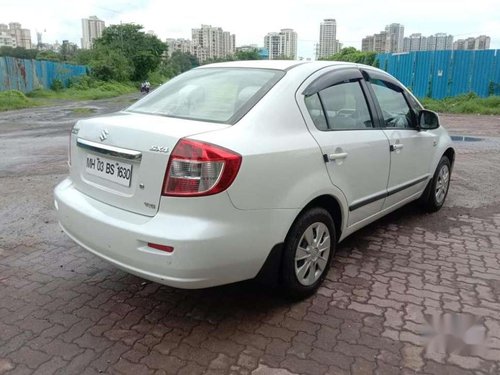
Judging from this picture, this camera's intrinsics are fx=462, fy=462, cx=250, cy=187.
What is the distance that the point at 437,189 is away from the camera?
5.10m

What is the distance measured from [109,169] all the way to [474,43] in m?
41.3

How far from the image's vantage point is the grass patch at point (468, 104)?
19.2 metres

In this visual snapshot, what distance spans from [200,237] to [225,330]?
75 centimetres

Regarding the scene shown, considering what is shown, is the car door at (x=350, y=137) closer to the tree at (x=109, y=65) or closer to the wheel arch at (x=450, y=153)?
the wheel arch at (x=450, y=153)

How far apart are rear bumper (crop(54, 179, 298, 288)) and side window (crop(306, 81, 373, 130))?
78 centimetres

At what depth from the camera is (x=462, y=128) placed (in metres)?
14.3

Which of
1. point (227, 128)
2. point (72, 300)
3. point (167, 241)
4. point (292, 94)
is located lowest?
point (72, 300)

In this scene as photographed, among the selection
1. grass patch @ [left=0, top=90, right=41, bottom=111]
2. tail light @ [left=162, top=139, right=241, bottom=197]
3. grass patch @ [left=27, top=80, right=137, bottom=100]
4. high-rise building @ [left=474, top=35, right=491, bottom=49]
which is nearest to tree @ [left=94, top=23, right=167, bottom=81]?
grass patch @ [left=27, top=80, right=137, bottom=100]

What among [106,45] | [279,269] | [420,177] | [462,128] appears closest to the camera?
[279,269]

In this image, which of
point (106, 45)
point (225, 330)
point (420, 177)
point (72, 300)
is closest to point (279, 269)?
point (225, 330)

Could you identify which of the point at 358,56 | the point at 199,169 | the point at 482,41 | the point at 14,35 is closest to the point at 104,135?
the point at 199,169

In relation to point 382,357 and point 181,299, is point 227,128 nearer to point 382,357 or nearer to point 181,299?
point 181,299

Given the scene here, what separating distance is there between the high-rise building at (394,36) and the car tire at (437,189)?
44283 millimetres

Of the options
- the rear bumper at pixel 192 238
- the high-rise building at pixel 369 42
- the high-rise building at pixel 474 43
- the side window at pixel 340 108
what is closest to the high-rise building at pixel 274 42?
the high-rise building at pixel 369 42
